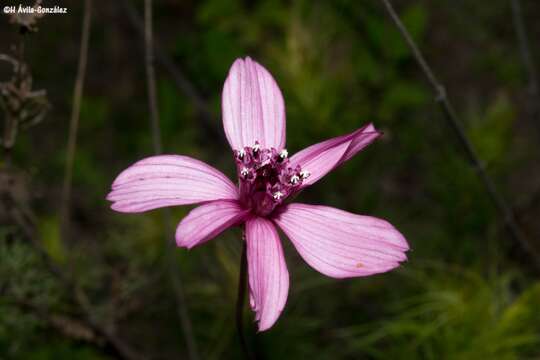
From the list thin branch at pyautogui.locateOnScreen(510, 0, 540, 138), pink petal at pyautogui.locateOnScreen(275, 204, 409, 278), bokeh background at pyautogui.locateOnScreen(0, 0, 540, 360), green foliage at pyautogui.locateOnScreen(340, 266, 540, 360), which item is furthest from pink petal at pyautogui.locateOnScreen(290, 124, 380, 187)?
thin branch at pyautogui.locateOnScreen(510, 0, 540, 138)

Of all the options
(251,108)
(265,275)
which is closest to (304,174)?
(251,108)

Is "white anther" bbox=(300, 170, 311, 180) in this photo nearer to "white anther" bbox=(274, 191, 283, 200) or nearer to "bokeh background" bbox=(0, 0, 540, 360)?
"white anther" bbox=(274, 191, 283, 200)

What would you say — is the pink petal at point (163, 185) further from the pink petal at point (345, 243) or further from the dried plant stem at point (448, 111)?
the dried plant stem at point (448, 111)

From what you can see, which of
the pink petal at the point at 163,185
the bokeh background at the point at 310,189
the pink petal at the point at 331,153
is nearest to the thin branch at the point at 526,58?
the bokeh background at the point at 310,189

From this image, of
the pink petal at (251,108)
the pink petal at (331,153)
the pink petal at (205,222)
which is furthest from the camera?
the pink petal at (251,108)

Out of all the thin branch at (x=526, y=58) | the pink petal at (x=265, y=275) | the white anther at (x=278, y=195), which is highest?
the thin branch at (x=526, y=58)

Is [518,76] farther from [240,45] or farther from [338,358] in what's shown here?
[338,358]

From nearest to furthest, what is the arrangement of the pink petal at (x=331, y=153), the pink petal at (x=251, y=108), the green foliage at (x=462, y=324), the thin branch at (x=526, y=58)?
the pink petal at (x=331, y=153) → the pink petal at (x=251, y=108) → the green foliage at (x=462, y=324) → the thin branch at (x=526, y=58)

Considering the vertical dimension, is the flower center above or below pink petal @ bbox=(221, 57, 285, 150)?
below

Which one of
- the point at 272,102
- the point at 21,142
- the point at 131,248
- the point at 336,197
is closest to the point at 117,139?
the point at 21,142
